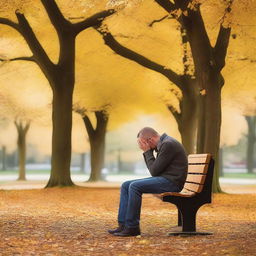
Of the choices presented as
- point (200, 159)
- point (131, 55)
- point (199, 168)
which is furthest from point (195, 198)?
point (131, 55)

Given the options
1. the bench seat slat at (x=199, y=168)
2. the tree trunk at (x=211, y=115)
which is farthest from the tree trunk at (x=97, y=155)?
the bench seat slat at (x=199, y=168)

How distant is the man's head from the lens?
29.6ft

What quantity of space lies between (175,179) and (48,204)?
6.65 metres

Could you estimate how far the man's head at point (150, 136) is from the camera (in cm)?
902

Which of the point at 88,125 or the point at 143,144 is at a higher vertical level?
the point at 88,125

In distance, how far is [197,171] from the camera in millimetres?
9609

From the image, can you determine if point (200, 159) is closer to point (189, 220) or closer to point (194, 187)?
point (194, 187)

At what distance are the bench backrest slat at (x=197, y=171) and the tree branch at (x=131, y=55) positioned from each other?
13.9 m

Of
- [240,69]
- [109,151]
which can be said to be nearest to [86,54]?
[240,69]

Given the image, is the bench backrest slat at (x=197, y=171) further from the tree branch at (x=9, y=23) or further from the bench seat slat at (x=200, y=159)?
the tree branch at (x=9, y=23)

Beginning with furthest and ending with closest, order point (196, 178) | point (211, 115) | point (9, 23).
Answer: point (9, 23) < point (211, 115) < point (196, 178)

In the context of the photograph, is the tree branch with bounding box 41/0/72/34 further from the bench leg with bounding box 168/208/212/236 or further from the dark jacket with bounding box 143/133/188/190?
the bench leg with bounding box 168/208/212/236

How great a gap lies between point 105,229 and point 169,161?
5.54 ft

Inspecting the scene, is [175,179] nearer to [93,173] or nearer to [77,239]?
[77,239]
